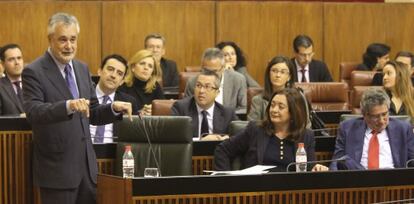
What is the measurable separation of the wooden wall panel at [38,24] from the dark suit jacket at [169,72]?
1135mm

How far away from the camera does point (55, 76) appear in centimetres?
586

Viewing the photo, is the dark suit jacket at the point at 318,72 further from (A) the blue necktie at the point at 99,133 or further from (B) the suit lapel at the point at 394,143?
(B) the suit lapel at the point at 394,143

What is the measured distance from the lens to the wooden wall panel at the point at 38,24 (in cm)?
1195

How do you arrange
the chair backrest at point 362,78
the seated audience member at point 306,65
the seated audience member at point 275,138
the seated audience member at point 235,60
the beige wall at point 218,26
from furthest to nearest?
the beige wall at point 218,26, the seated audience member at point 306,65, the seated audience member at point 235,60, the chair backrest at point 362,78, the seated audience member at point 275,138

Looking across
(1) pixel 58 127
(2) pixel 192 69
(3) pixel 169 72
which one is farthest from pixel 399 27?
(1) pixel 58 127

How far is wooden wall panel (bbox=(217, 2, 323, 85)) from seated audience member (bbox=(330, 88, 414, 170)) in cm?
612

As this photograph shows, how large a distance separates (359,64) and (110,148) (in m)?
6.21

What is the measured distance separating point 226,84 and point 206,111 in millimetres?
1913

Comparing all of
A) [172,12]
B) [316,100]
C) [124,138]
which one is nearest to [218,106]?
[124,138]

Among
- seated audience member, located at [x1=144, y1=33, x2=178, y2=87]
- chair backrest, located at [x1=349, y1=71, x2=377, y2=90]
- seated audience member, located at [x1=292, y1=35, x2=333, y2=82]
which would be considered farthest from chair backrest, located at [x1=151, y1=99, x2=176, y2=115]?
seated audience member, located at [x1=292, y1=35, x2=333, y2=82]

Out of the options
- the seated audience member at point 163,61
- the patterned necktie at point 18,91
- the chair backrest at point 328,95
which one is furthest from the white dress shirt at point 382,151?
the seated audience member at point 163,61

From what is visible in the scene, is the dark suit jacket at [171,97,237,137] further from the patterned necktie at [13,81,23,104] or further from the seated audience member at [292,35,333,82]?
the seated audience member at [292,35,333,82]

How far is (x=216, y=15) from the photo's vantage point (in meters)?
12.9

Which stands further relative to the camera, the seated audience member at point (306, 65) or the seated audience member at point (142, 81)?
the seated audience member at point (306, 65)
